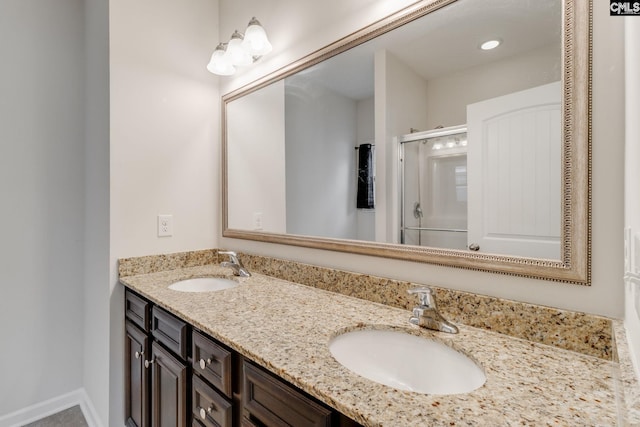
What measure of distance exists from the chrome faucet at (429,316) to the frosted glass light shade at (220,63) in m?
1.56

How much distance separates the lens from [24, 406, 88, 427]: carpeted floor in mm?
1882

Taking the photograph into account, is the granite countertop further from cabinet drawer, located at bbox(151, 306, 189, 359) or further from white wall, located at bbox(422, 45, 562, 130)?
white wall, located at bbox(422, 45, 562, 130)

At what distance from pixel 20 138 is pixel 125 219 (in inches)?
35.0

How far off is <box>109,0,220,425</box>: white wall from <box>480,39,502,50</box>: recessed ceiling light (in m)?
1.57

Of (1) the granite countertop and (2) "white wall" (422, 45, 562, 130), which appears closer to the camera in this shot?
(1) the granite countertop

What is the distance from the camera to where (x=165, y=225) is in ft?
5.93

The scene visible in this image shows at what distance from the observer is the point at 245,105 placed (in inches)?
74.5

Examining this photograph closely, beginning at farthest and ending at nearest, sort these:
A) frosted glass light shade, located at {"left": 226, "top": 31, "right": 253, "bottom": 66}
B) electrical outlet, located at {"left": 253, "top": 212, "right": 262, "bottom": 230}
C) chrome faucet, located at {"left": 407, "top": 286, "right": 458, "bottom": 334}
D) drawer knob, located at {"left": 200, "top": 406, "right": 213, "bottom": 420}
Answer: electrical outlet, located at {"left": 253, "top": 212, "right": 262, "bottom": 230}
frosted glass light shade, located at {"left": 226, "top": 31, "right": 253, "bottom": 66}
drawer knob, located at {"left": 200, "top": 406, "right": 213, "bottom": 420}
chrome faucet, located at {"left": 407, "top": 286, "right": 458, "bottom": 334}

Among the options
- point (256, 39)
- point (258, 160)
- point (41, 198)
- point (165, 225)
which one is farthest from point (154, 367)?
point (256, 39)

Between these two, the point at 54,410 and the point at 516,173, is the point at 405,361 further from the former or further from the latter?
the point at 54,410

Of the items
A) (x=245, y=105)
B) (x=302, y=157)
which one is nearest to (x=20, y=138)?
(x=245, y=105)

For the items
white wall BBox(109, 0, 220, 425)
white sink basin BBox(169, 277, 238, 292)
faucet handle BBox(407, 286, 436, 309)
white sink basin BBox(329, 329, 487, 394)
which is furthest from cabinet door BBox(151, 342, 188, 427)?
faucet handle BBox(407, 286, 436, 309)

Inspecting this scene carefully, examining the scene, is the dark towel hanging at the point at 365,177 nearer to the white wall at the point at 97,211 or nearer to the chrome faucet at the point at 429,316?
the chrome faucet at the point at 429,316

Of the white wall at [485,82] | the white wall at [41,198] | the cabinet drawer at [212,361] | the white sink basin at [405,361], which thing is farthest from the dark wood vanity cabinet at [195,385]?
the white wall at [485,82]
